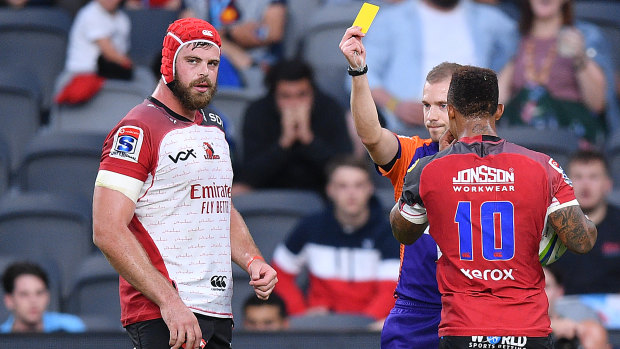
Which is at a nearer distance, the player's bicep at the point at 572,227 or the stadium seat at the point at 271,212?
the player's bicep at the point at 572,227

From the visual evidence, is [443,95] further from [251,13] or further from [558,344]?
[251,13]

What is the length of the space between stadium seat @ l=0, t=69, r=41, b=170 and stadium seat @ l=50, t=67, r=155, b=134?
18 centimetres

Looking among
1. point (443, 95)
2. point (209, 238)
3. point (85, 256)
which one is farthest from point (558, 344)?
point (85, 256)

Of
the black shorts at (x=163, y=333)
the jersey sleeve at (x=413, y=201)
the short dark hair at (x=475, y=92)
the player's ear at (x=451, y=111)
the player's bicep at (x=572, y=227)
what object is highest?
the short dark hair at (x=475, y=92)

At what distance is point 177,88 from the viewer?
4.08 metres

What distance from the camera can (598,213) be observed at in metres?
7.49

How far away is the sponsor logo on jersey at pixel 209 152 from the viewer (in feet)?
13.4

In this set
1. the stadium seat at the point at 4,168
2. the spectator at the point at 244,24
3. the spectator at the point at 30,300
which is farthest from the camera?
the spectator at the point at 244,24

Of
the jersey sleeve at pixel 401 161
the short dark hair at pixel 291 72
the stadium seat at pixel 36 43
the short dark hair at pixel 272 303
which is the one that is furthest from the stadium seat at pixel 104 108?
the jersey sleeve at pixel 401 161

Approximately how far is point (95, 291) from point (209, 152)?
3.62 metres

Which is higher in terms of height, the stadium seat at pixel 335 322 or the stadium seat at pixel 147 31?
the stadium seat at pixel 147 31

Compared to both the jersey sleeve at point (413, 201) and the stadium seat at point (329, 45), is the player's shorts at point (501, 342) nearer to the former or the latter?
the jersey sleeve at point (413, 201)

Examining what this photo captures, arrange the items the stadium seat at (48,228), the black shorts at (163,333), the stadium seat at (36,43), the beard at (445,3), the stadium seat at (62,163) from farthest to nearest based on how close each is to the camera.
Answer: the stadium seat at (36,43), the beard at (445,3), the stadium seat at (62,163), the stadium seat at (48,228), the black shorts at (163,333)

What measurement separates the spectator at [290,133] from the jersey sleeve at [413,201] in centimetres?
416
